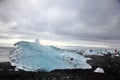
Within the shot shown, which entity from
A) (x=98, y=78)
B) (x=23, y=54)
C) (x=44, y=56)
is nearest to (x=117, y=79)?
(x=98, y=78)

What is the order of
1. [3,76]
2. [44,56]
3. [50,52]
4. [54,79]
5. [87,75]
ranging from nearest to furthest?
1. [54,79]
2. [3,76]
3. [87,75]
4. [44,56]
5. [50,52]

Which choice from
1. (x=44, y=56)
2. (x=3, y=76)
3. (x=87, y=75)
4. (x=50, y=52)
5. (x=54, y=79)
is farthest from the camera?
(x=50, y=52)

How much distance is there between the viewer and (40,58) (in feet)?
43.9

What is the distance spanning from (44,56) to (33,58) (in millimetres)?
809

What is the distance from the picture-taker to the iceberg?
12867 mm

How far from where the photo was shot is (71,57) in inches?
577

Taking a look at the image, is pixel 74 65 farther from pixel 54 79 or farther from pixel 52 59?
pixel 54 79

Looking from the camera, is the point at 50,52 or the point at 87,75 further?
the point at 50,52

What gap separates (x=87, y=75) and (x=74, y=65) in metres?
2.26

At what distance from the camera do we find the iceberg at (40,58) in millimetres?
12867

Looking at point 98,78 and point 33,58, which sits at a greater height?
point 33,58

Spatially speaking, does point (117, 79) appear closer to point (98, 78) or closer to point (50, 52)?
point (98, 78)

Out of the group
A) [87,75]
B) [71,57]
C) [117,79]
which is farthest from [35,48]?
[117,79]

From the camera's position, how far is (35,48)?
13.9m
